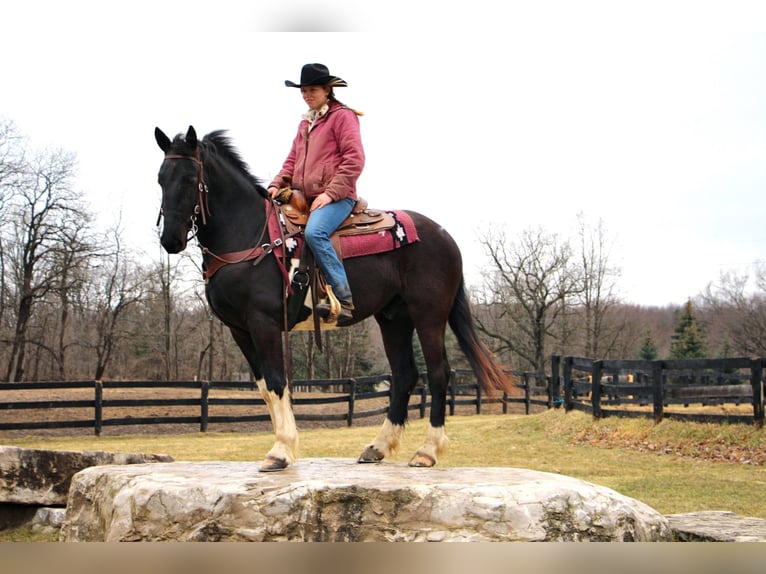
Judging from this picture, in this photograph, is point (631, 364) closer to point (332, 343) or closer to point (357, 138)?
point (357, 138)

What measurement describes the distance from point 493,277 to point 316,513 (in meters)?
37.1

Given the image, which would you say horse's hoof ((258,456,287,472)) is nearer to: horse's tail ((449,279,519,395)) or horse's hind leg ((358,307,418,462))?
horse's hind leg ((358,307,418,462))

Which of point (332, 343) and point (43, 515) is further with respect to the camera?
point (332, 343)

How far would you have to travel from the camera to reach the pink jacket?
546 cm

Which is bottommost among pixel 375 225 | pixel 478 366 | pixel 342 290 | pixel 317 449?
pixel 317 449

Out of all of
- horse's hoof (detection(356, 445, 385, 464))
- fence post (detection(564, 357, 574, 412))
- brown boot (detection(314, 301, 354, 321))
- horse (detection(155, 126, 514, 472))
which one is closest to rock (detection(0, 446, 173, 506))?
horse's hoof (detection(356, 445, 385, 464))

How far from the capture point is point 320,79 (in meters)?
5.55

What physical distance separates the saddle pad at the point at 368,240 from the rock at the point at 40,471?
137 inches

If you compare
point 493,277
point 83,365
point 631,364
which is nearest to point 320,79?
point 631,364

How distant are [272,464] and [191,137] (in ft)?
8.13

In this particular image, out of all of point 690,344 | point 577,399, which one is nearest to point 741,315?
point 690,344

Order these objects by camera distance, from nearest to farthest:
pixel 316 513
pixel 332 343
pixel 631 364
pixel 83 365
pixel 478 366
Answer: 1. pixel 316 513
2. pixel 478 366
3. pixel 631 364
4. pixel 332 343
5. pixel 83 365

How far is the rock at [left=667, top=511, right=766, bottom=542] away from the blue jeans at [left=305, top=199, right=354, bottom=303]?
294cm

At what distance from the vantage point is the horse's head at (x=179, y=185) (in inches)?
199
